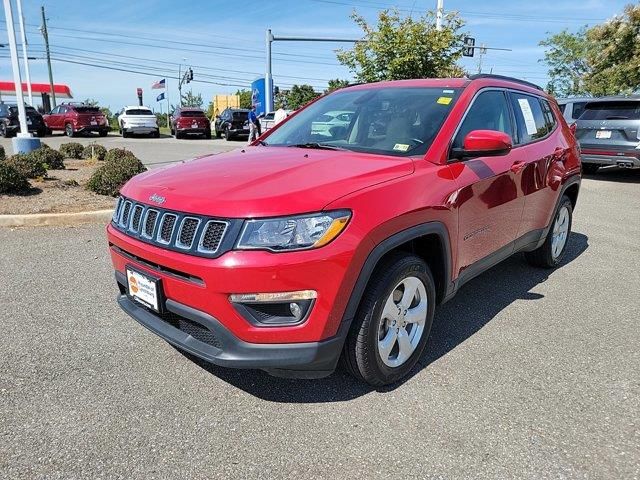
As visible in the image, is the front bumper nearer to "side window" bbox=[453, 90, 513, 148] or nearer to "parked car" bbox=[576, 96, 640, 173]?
"side window" bbox=[453, 90, 513, 148]

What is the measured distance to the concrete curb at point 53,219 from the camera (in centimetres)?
627


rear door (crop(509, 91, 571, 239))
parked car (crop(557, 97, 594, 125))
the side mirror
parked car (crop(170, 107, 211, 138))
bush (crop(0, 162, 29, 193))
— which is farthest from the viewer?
parked car (crop(170, 107, 211, 138))

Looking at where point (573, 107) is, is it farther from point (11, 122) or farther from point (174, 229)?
point (11, 122)

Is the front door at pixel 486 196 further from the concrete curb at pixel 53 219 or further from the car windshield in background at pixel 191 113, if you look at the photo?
the car windshield in background at pixel 191 113

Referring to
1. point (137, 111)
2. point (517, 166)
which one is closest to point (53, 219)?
point (517, 166)

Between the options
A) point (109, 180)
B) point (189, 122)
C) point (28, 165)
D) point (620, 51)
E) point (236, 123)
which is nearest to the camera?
point (109, 180)

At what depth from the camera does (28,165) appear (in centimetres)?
831

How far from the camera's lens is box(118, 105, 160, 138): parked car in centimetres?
2641

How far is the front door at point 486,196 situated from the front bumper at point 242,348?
124 centimetres

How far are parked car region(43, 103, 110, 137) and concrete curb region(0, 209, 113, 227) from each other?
2134cm

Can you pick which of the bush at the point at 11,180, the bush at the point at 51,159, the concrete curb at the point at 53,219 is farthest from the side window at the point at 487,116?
the bush at the point at 51,159

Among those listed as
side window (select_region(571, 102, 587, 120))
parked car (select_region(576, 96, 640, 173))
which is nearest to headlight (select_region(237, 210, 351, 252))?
parked car (select_region(576, 96, 640, 173))

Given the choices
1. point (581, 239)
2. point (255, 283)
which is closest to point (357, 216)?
point (255, 283)

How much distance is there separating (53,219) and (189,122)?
20.7m
